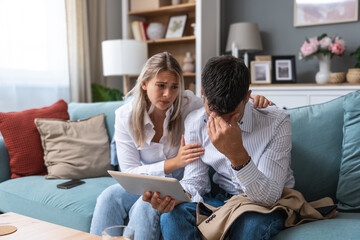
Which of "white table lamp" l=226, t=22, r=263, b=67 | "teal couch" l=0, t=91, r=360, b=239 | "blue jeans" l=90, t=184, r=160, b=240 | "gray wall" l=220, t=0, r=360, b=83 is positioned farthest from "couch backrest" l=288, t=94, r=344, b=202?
"gray wall" l=220, t=0, r=360, b=83

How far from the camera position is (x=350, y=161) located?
1354 millimetres

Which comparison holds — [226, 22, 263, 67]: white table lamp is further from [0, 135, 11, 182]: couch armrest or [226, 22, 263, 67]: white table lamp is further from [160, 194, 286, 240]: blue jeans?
[160, 194, 286, 240]: blue jeans

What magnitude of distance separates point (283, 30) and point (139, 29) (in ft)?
4.86

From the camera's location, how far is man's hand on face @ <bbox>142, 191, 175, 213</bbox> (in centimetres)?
115

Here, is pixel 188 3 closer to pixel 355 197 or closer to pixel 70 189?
pixel 70 189

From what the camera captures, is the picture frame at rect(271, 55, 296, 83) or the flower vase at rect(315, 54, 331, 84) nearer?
the flower vase at rect(315, 54, 331, 84)

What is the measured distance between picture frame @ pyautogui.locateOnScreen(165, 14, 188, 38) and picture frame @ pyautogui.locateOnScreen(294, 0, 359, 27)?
3.66ft

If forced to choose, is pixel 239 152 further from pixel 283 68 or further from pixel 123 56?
pixel 283 68

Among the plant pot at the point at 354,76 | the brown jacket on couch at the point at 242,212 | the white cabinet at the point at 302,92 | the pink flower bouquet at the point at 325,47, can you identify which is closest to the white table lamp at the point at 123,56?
the white cabinet at the point at 302,92

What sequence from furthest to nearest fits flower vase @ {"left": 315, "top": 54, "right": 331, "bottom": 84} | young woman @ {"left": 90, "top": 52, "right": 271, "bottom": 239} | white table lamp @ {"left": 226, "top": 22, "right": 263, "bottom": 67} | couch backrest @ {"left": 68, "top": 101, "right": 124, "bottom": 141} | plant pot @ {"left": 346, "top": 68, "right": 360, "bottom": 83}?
white table lamp @ {"left": 226, "top": 22, "right": 263, "bottom": 67} → flower vase @ {"left": 315, "top": 54, "right": 331, "bottom": 84} → plant pot @ {"left": 346, "top": 68, "right": 360, "bottom": 83} → couch backrest @ {"left": 68, "top": 101, "right": 124, "bottom": 141} → young woman @ {"left": 90, "top": 52, "right": 271, "bottom": 239}

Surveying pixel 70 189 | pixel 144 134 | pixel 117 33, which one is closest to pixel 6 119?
pixel 70 189

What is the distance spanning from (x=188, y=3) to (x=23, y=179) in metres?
2.29

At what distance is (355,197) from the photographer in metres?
1.33

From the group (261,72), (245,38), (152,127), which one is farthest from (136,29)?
(152,127)
